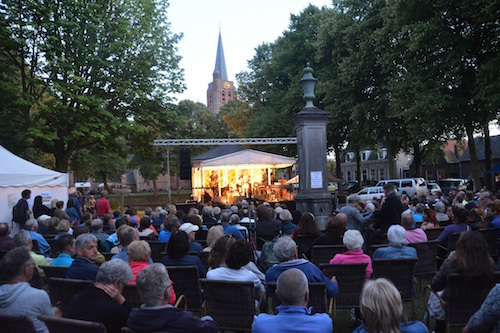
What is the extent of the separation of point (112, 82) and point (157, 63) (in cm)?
268

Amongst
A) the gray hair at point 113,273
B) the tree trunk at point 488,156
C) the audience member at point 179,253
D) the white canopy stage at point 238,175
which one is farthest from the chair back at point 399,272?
the tree trunk at point 488,156

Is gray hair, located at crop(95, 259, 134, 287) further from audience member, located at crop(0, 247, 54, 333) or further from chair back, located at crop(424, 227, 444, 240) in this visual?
chair back, located at crop(424, 227, 444, 240)

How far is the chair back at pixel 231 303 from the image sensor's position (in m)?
3.65

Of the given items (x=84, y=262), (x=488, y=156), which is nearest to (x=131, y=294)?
(x=84, y=262)

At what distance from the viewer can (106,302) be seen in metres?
2.83

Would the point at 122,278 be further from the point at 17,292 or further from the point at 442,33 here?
the point at 442,33

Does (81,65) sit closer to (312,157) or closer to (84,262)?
(312,157)

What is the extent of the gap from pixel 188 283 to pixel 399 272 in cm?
217

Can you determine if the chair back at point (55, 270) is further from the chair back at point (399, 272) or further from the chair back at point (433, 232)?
the chair back at point (433, 232)

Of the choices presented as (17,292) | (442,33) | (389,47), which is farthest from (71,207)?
(389,47)

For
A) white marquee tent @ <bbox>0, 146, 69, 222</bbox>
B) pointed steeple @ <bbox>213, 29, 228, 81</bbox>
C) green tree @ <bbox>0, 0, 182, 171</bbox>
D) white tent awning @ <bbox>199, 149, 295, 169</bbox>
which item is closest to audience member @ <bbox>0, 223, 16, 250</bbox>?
white marquee tent @ <bbox>0, 146, 69, 222</bbox>

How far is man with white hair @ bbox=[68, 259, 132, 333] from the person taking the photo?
9.16ft

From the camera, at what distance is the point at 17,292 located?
293 cm

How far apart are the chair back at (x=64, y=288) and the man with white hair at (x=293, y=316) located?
5.77ft
